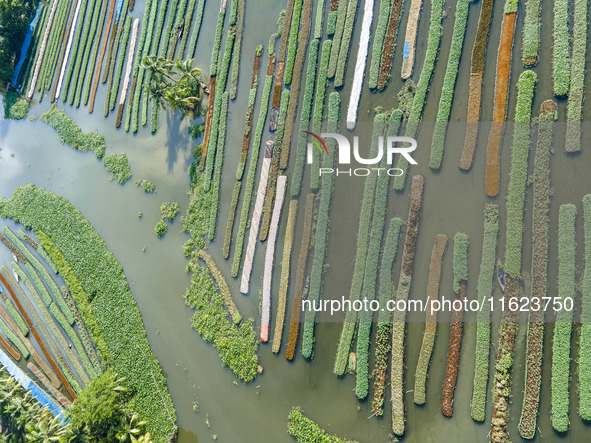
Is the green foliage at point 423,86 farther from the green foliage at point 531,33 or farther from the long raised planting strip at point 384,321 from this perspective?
the green foliage at point 531,33

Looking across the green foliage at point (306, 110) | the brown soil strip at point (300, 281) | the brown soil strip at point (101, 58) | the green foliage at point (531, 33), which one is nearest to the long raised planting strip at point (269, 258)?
the green foliage at point (306, 110)

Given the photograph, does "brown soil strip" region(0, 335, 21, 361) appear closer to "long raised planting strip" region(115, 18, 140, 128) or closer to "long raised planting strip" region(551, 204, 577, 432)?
"long raised planting strip" region(115, 18, 140, 128)

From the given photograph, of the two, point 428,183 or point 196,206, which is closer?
point 428,183

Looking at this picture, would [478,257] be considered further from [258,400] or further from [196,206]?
[196,206]

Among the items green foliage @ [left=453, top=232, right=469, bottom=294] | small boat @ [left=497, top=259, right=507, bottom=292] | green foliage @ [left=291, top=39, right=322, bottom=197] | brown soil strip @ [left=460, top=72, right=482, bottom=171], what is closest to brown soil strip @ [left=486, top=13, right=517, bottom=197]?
brown soil strip @ [left=460, top=72, right=482, bottom=171]

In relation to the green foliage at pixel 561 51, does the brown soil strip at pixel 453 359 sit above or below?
below

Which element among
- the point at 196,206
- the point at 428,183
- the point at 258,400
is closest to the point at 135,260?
the point at 196,206

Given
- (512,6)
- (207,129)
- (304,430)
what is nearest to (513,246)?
(512,6)
